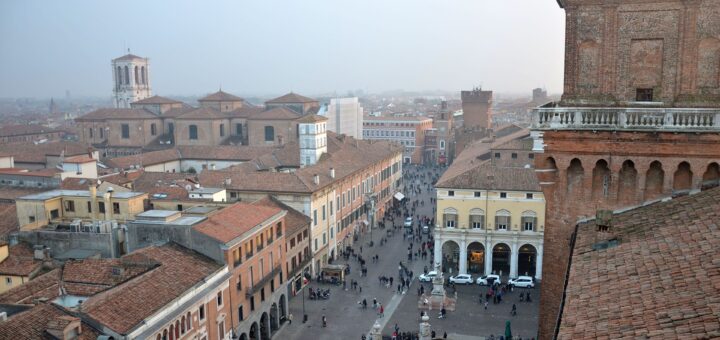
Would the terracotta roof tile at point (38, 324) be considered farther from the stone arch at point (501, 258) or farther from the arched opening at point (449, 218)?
the stone arch at point (501, 258)

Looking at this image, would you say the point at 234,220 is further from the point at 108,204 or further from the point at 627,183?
the point at 627,183

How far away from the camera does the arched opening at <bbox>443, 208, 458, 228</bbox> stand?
43.7 meters

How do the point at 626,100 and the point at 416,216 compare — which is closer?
the point at 626,100

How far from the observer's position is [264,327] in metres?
34.8

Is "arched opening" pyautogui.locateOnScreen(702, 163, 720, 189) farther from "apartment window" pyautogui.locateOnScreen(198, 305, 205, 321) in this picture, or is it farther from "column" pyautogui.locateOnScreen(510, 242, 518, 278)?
"column" pyautogui.locateOnScreen(510, 242, 518, 278)

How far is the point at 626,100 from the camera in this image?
17750 millimetres

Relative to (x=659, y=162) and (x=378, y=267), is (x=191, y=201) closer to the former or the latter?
(x=378, y=267)

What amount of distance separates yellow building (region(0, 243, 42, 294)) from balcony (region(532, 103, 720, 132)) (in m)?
24.2

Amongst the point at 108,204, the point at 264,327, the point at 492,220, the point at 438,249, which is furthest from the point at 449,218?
the point at 108,204

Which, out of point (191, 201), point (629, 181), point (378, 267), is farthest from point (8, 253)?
point (629, 181)

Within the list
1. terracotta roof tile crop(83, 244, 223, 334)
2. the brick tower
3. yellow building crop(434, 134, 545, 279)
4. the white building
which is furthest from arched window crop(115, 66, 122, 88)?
the brick tower

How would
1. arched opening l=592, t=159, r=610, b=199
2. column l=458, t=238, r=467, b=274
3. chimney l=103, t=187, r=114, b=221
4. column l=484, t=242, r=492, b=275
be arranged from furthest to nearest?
1. column l=458, t=238, r=467, b=274
2. column l=484, t=242, r=492, b=275
3. chimney l=103, t=187, r=114, b=221
4. arched opening l=592, t=159, r=610, b=199

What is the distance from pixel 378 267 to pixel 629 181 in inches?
1263

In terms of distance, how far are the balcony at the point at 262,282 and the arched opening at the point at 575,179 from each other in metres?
20.0
